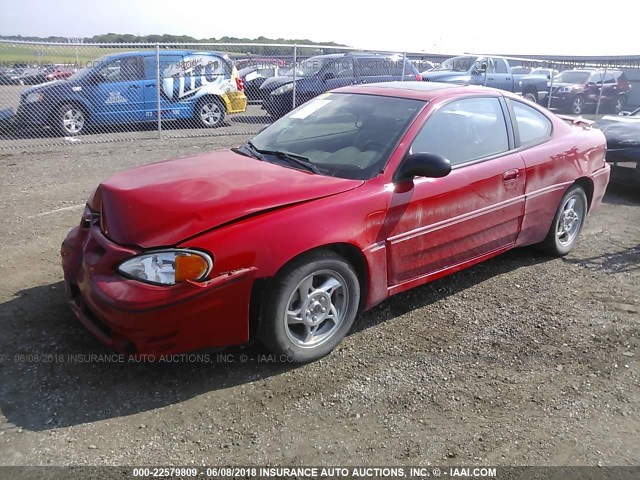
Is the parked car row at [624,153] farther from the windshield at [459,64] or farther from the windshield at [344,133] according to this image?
the windshield at [459,64]

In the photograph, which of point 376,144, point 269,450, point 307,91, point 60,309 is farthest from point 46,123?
point 269,450

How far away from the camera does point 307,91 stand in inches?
516

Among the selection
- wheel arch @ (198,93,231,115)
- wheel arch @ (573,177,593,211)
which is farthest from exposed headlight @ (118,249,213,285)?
wheel arch @ (198,93,231,115)

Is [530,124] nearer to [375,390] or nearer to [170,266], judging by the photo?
[375,390]

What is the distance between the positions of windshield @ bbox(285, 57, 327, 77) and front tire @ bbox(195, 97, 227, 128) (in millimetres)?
2266

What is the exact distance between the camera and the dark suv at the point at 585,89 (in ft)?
59.0

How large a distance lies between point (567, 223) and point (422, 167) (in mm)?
2315

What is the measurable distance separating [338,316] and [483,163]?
5.50 ft

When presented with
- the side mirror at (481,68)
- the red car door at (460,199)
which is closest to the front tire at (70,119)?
the red car door at (460,199)

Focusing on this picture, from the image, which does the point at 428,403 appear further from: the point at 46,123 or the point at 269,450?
the point at 46,123

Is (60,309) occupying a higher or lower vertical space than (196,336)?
lower

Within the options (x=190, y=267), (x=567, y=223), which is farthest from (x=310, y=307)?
(x=567, y=223)

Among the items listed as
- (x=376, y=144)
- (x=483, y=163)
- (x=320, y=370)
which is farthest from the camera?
(x=483, y=163)

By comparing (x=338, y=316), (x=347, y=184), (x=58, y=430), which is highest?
(x=347, y=184)
